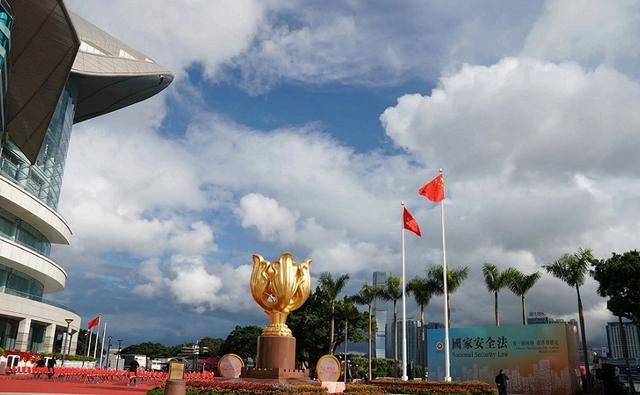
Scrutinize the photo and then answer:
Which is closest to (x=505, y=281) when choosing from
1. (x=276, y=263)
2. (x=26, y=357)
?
(x=276, y=263)

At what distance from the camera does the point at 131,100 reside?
6406cm

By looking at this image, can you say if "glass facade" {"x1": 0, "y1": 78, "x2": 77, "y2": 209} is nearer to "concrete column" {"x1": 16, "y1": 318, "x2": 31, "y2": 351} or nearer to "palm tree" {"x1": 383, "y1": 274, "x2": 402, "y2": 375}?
"concrete column" {"x1": 16, "y1": 318, "x2": 31, "y2": 351}

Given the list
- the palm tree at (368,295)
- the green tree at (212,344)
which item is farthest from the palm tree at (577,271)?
the green tree at (212,344)

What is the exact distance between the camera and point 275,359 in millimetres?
19703

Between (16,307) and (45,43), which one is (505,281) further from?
(16,307)

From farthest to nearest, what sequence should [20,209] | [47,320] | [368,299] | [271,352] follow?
1. [368,299]
2. [47,320]
3. [20,209]
4. [271,352]

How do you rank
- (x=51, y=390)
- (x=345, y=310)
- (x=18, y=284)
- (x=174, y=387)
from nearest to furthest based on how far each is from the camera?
(x=174, y=387) < (x=51, y=390) < (x=18, y=284) < (x=345, y=310)

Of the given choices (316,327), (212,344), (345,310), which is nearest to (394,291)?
(345,310)

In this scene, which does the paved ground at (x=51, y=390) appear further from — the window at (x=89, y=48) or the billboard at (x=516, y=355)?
the window at (x=89, y=48)

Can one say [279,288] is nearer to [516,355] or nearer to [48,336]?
[516,355]

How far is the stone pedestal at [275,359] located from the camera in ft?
63.6

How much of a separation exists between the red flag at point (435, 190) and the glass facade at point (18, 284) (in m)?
30.1

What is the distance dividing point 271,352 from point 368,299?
97.2 ft

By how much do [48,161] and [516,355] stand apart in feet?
132
